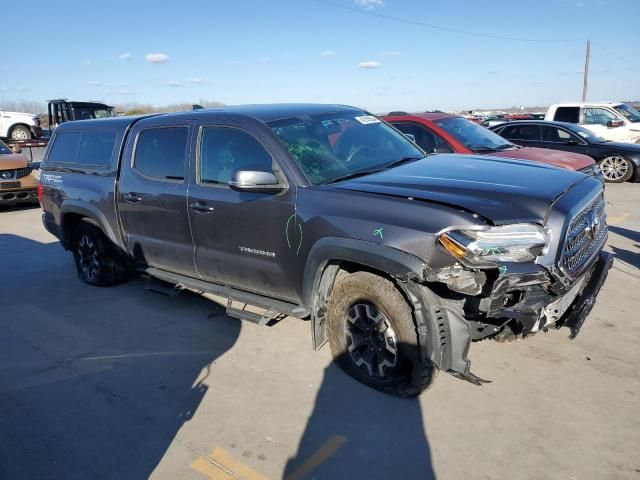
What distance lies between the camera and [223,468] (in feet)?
9.28

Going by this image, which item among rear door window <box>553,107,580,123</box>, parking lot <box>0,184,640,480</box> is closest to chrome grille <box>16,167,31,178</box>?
parking lot <box>0,184,640,480</box>

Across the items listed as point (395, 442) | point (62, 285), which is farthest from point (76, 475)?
point (62, 285)

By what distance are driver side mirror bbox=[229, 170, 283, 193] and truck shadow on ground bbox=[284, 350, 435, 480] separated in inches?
58.3

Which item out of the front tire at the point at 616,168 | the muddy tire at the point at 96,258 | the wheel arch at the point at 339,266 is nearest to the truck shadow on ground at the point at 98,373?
the muddy tire at the point at 96,258

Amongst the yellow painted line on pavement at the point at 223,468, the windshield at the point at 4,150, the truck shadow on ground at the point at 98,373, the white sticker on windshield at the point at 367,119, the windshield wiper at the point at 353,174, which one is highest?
the white sticker on windshield at the point at 367,119

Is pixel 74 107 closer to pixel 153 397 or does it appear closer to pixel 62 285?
pixel 62 285

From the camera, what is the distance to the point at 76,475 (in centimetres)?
281

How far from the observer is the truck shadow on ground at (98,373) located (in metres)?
3.00

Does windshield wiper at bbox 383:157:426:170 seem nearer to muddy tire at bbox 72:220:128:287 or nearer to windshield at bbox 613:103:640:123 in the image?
muddy tire at bbox 72:220:128:287

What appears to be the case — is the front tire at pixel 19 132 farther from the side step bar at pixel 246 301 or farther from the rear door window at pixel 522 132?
the side step bar at pixel 246 301

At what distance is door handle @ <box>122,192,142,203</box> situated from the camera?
4.79 metres

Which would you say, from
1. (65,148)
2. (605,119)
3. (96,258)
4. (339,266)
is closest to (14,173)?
(65,148)

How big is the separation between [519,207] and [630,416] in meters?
1.47

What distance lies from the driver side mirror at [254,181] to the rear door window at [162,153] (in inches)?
43.1
